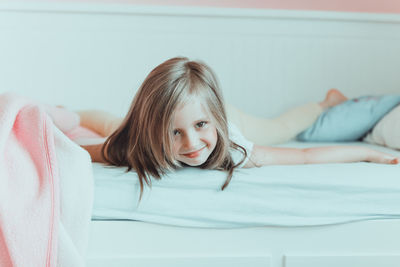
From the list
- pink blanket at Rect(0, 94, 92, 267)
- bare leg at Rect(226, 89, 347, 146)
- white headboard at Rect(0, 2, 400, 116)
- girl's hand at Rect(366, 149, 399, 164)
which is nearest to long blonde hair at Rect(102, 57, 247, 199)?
pink blanket at Rect(0, 94, 92, 267)

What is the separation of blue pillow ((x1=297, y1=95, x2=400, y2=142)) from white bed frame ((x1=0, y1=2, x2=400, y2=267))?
0.25m

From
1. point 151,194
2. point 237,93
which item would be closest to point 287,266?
point 151,194

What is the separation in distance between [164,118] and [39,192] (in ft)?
0.77

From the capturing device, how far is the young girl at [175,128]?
748mm

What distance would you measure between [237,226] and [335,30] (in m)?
1.05

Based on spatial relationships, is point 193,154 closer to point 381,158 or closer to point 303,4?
point 381,158

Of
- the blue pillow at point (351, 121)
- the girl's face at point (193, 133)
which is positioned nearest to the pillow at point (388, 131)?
the blue pillow at point (351, 121)

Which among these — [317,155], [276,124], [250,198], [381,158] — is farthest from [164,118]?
[276,124]

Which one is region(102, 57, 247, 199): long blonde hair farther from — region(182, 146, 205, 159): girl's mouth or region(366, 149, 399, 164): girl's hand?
region(366, 149, 399, 164): girl's hand

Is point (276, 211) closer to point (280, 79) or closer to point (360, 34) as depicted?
point (280, 79)

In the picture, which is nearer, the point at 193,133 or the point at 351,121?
the point at 193,133

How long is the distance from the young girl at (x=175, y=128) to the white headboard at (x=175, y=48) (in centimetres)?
69

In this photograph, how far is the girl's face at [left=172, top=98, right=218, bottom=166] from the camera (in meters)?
0.75

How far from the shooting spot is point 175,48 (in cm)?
150
